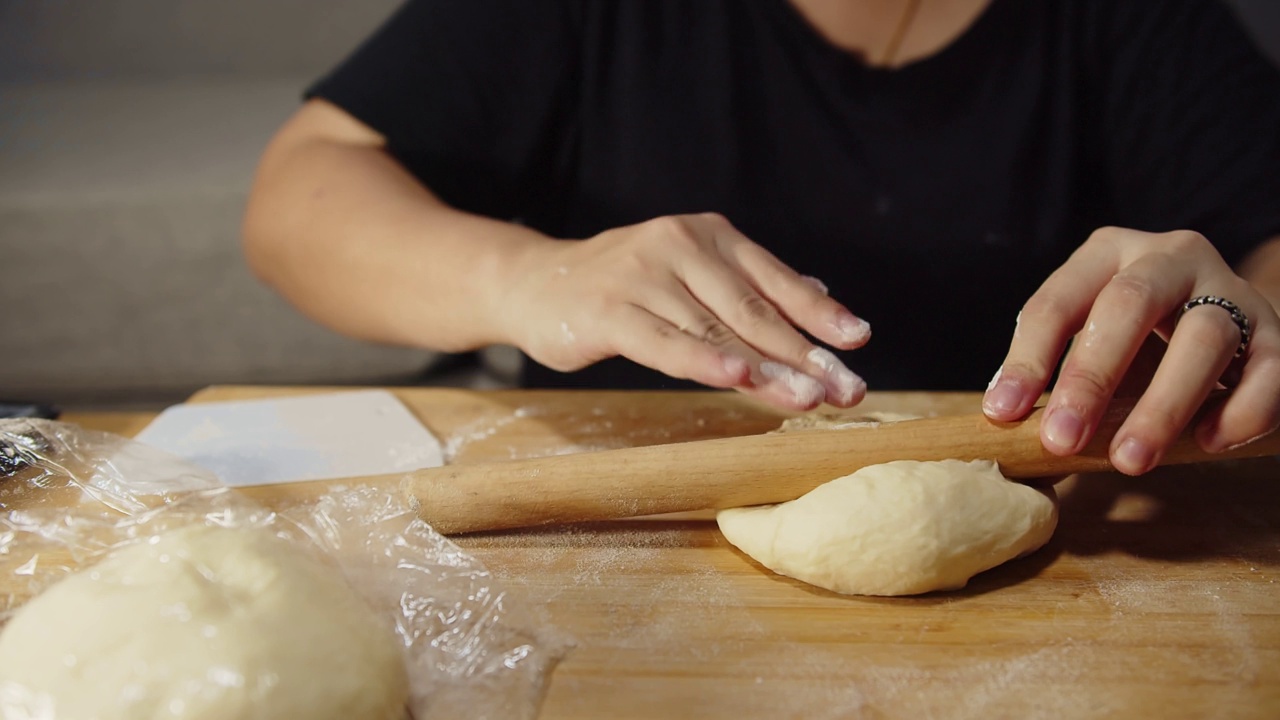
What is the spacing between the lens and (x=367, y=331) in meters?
1.07

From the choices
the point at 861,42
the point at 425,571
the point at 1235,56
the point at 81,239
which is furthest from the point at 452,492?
the point at 81,239

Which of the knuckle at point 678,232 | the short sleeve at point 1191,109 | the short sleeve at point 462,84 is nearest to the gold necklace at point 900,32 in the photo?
the short sleeve at point 1191,109

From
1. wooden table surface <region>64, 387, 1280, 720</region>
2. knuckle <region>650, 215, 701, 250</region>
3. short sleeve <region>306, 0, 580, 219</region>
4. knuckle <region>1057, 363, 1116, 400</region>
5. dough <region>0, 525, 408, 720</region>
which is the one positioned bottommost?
wooden table surface <region>64, 387, 1280, 720</region>

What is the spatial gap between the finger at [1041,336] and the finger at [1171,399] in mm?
67

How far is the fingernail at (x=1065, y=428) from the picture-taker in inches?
25.9

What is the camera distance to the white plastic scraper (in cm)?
89

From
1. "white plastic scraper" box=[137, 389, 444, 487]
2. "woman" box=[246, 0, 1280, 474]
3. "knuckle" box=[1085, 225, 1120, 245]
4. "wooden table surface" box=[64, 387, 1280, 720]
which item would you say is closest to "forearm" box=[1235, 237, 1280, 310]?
"woman" box=[246, 0, 1280, 474]

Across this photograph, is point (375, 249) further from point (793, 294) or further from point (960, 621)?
point (960, 621)

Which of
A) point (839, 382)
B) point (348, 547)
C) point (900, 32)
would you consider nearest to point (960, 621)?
point (839, 382)

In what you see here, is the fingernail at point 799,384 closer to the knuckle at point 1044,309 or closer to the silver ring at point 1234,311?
the knuckle at point 1044,309

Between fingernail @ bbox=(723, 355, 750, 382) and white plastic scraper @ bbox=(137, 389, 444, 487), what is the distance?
36cm

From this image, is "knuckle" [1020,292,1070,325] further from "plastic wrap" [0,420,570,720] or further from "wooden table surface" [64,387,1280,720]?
"plastic wrap" [0,420,570,720]

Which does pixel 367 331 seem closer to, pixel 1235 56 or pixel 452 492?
pixel 452 492

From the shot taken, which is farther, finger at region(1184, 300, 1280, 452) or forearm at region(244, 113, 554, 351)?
forearm at region(244, 113, 554, 351)
